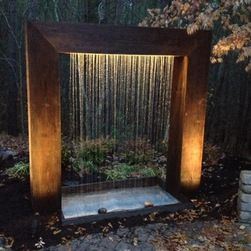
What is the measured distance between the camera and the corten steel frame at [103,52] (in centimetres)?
358

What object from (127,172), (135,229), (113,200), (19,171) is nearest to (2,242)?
(135,229)

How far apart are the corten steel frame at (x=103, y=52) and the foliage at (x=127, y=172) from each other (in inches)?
40.5

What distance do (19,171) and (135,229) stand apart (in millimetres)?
2341

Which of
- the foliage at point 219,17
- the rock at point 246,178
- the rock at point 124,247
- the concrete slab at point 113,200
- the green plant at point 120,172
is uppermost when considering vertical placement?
the foliage at point 219,17

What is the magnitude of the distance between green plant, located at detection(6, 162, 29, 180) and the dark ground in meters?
0.50

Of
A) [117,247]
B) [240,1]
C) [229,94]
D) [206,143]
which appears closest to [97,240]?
[117,247]

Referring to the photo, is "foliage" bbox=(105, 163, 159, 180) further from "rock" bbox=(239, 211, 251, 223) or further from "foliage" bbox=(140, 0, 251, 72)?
"foliage" bbox=(140, 0, 251, 72)

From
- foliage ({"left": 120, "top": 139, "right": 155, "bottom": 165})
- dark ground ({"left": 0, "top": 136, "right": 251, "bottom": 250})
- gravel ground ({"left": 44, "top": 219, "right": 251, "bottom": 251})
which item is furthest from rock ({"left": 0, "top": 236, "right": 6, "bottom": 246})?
foliage ({"left": 120, "top": 139, "right": 155, "bottom": 165})

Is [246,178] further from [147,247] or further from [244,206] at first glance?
[147,247]

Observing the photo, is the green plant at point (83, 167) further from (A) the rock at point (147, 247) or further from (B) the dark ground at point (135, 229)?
(A) the rock at point (147, 247)

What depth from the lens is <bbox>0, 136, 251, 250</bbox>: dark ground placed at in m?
3.38

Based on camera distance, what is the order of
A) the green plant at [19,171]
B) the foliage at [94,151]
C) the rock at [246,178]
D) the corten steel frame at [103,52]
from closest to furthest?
the corten steel frame at [103,52] < the rock at [246,178] < the green plant at [19,171] < the foliage at [94,151]

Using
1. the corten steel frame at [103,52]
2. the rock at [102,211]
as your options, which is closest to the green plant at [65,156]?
the corten steel frame at [103,52]

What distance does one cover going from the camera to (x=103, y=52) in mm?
3744
